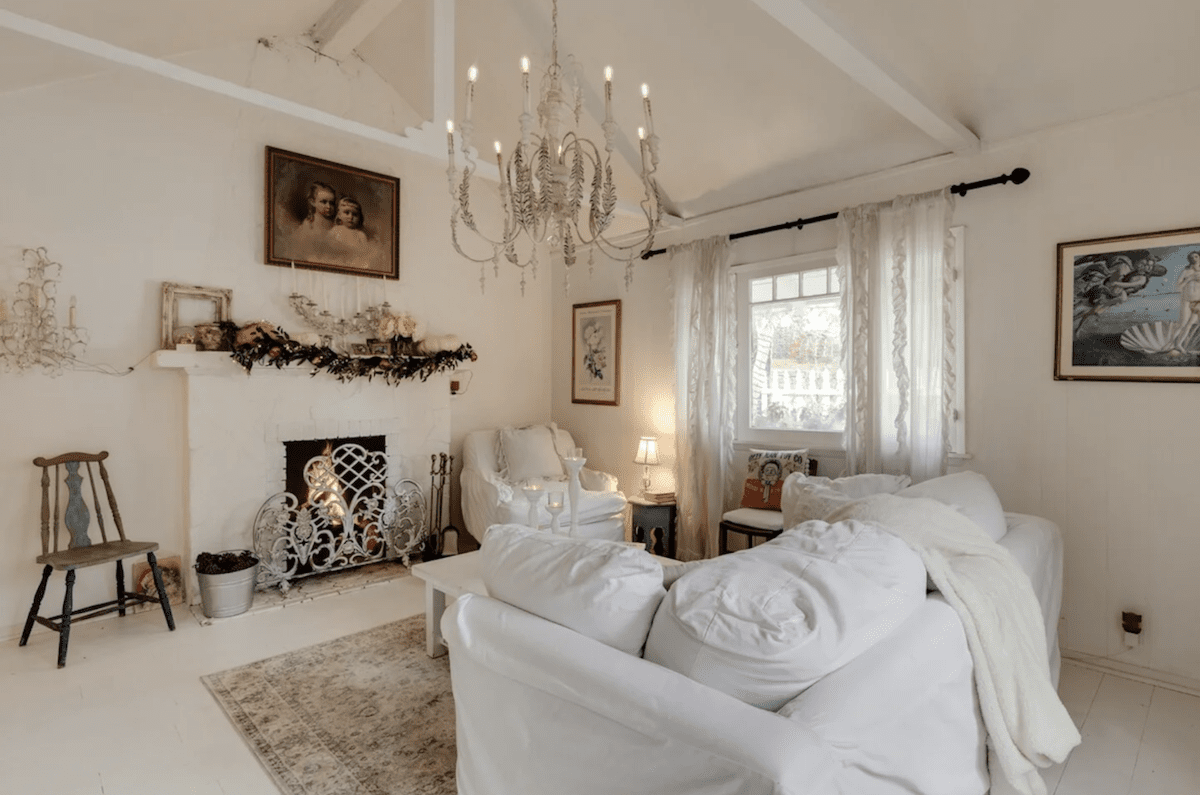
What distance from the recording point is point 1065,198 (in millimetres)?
2914

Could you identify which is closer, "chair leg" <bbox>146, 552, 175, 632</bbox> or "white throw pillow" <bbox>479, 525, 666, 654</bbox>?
"white throw pillow" <bbox>479, 525, 666, 654</bbox>

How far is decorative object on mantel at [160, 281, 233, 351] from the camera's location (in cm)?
358

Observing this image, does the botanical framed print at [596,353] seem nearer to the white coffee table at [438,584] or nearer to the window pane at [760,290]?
the window pane at [760,290]

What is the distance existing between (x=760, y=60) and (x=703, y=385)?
6.36ft

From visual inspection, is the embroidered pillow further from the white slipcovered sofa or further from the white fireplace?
the white fireplace

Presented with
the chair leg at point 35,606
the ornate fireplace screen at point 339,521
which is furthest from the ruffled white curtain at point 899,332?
the chair leg at point 35,606

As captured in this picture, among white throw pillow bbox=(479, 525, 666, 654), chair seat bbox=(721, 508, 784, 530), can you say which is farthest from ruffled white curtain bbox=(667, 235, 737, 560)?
white throw pillow bbox=(479, 525, 666, 654)

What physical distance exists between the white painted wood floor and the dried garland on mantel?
148cm

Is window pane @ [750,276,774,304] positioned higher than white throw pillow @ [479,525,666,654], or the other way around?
window pane @ [750,276,774,304]

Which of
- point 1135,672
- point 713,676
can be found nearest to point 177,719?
point 713,676

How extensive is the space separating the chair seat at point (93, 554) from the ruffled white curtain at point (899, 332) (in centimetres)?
377

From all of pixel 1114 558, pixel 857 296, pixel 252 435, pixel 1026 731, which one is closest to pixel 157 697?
pixel 252 435

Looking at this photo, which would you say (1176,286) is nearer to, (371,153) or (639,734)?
(639,734)

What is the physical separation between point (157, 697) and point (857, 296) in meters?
3.83
